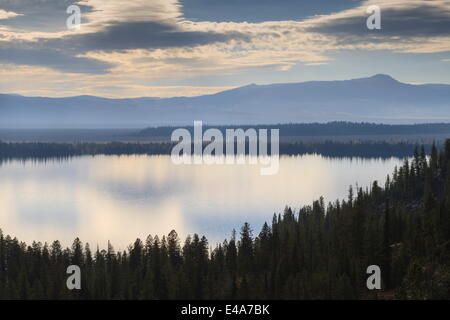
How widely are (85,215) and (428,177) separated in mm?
109787

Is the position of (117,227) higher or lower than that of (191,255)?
lower

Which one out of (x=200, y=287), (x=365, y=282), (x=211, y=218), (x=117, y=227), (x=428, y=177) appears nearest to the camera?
(x=365, y=282)

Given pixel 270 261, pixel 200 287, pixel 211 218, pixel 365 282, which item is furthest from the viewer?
pixel 211 218

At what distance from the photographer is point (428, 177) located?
15700cm

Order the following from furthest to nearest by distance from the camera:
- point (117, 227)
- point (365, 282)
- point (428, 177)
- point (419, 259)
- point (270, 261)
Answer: point (117, 227) < point (428, 177) < point (270, 261) < point (365, 282) < point (419, 259)

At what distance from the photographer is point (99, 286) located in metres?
93.8

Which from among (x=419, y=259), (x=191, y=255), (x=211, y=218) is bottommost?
(x=211, y=218)

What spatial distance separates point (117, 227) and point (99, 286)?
77.5 metres

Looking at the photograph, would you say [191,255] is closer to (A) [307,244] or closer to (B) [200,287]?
(B) [200,287]
